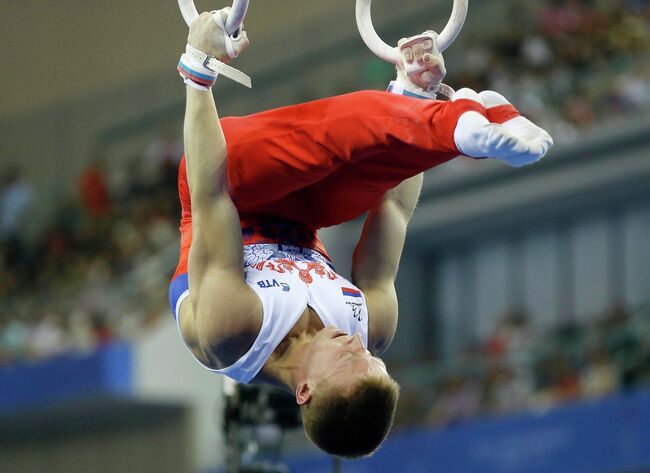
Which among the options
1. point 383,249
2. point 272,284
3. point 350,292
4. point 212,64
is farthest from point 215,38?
point 383,249

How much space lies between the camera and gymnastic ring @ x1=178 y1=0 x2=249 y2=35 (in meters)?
3.96

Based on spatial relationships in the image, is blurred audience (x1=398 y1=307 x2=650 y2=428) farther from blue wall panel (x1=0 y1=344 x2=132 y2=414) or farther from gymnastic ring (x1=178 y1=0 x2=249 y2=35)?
gymnastic ring (x1=178 y1=0 x2=249 y2=35)

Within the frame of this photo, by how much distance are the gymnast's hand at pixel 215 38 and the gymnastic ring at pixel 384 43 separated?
0.60 m

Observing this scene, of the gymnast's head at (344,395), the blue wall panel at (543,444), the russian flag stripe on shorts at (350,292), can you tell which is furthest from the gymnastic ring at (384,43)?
the blue wall panel at (543,444)

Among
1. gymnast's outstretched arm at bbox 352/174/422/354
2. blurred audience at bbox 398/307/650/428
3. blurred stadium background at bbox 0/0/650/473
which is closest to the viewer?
gymnast's outstretched arm at bbox 352/174/422/354

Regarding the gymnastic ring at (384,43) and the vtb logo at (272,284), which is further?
the gymnastic ring at (384,43)

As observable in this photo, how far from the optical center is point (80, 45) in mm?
17688

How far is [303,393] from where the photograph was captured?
13.4ft

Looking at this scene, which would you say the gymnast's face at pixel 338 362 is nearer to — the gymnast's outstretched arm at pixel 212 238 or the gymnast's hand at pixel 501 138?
the gymnast's outstretched arm at pixel 212 238

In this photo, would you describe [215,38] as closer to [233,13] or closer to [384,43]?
[233,13]

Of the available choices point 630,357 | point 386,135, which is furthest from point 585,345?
point 386,135

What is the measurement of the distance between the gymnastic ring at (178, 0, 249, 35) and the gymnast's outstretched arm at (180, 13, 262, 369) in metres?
0.06

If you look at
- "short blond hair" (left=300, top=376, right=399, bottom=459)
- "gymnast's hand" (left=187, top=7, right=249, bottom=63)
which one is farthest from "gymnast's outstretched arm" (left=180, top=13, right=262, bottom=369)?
"short blond hair" (left=300, top=376, right=399, bottom=459)

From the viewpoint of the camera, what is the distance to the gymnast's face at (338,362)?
158 inches
